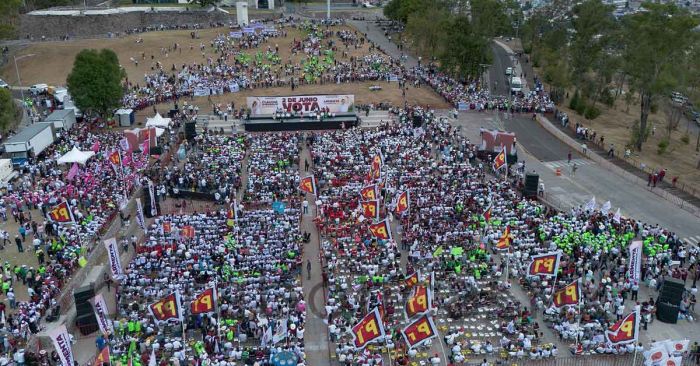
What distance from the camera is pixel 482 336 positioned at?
2602cm

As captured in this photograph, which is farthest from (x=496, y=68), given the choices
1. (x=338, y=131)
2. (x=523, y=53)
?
(x=338, y=131)

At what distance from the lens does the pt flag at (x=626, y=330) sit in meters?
23.2

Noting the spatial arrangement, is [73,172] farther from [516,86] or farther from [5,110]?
[516,86]

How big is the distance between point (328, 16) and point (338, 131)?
49583 millimetres

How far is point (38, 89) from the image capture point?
6488cm

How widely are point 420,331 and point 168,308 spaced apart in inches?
404

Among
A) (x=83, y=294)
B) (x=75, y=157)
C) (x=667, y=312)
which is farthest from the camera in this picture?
(x=75, y=157)

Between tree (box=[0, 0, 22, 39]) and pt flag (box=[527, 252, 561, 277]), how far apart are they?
68.7m

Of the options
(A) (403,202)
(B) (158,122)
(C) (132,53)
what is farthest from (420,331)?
(C) (132,53)

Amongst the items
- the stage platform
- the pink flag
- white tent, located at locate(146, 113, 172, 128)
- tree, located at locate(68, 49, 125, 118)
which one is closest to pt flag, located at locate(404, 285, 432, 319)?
the pink flag

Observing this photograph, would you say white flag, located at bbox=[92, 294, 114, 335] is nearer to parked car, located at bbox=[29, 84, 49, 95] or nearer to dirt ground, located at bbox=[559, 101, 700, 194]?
dirt ground, located at bbox=[559, 101, 700, 194]

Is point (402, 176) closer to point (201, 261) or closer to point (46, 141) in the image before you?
point (201, 261)

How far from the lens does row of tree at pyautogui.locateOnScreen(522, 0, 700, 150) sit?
53.7 meters

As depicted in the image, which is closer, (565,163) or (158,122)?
(565,163)
